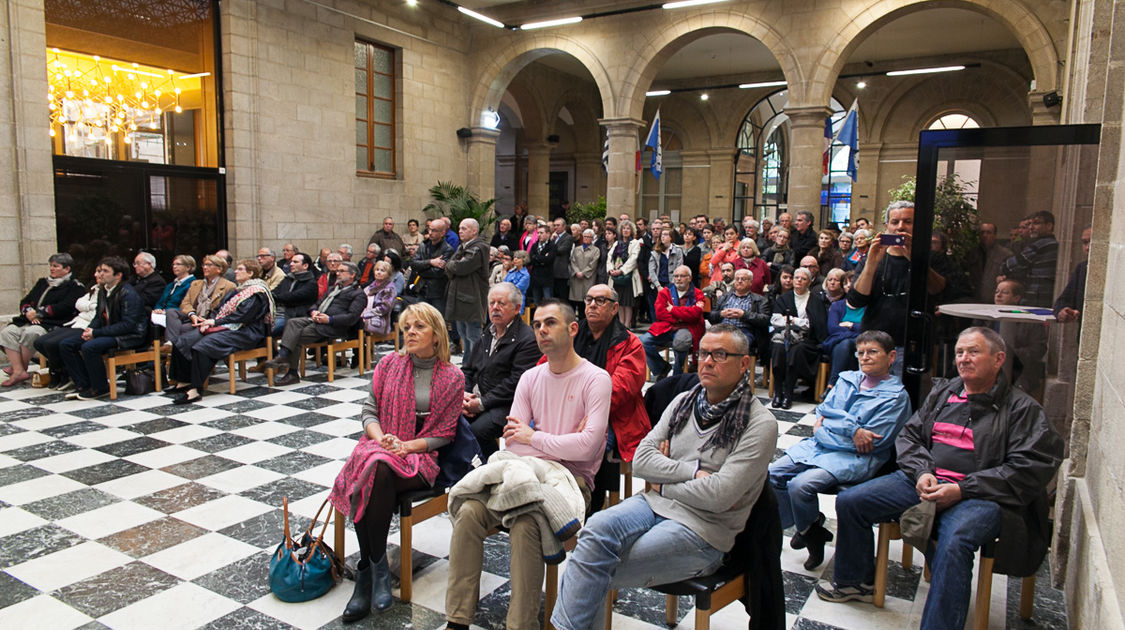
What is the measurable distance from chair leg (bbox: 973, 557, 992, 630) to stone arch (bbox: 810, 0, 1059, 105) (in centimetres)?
939

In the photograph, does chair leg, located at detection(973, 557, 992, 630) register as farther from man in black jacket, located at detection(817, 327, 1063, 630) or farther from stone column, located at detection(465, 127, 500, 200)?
stone column, located at detection(465, 127, 500, 200)

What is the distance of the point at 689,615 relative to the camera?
291cm

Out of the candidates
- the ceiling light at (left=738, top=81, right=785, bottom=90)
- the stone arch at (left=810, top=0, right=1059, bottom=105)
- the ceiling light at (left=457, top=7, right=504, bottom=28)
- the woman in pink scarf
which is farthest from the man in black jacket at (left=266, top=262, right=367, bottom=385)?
the ceiling light at (left=738, top=81, right=785, bottom=90)

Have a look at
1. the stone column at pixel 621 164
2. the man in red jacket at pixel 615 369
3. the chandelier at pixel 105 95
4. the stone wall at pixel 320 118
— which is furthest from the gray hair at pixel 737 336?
the stone column at pixel 621 164

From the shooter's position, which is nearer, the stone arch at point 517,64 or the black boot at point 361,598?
the black boot at point 361,598

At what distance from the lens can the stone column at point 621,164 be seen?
12633mm

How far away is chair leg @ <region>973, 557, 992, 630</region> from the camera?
2.61m

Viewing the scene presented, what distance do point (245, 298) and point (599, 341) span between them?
4245mm

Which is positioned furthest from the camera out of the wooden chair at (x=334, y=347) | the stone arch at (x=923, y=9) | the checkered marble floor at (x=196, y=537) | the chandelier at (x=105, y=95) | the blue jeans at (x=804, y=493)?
the stone arch at (x=923, y=9)

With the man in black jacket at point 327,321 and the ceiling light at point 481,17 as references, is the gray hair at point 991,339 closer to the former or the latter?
the man in black jacket at point 327,321

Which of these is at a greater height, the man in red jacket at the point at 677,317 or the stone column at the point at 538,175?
the stone column at the point at 538,175

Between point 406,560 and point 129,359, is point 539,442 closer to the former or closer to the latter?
point 406,560

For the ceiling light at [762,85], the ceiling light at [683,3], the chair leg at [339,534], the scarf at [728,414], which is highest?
the ceiling light at [762,85]

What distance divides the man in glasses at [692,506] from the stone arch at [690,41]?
31.9ft
